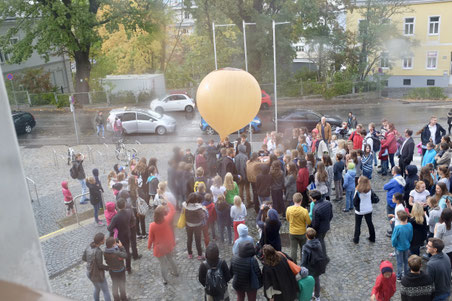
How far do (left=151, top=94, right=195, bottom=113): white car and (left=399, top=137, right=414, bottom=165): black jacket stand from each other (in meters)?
16.4

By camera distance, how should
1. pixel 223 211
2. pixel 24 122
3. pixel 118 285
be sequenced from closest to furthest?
pixel 118 285 < pixel 223 211 < pixel 24 122

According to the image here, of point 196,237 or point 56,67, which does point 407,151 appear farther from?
point 56,67

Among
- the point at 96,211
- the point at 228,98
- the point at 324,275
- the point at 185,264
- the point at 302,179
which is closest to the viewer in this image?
the point at 324,275

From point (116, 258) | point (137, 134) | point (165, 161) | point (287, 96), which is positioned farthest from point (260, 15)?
point (116, 258)

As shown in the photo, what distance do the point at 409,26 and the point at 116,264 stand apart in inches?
1252

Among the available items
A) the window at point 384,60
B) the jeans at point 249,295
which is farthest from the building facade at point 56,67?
the jeans at point 249,295

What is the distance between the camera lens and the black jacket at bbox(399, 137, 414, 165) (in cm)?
1082

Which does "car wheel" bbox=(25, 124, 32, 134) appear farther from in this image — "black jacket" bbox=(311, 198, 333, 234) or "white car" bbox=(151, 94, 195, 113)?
"black jacket" bbox=(311, 198, 333, 234)

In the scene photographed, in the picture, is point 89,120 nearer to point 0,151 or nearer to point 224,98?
point 224,98

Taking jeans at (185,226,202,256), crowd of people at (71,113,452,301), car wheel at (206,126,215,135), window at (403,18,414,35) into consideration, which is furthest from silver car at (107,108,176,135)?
window at (403,18,414,35)

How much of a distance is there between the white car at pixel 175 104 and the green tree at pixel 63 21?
18.7 feet

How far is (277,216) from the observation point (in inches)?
278

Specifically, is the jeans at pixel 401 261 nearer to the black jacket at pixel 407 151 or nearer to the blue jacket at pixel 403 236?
the blue jacket at pixel 403 236

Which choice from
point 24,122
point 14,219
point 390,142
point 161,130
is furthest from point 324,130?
point 24,122
